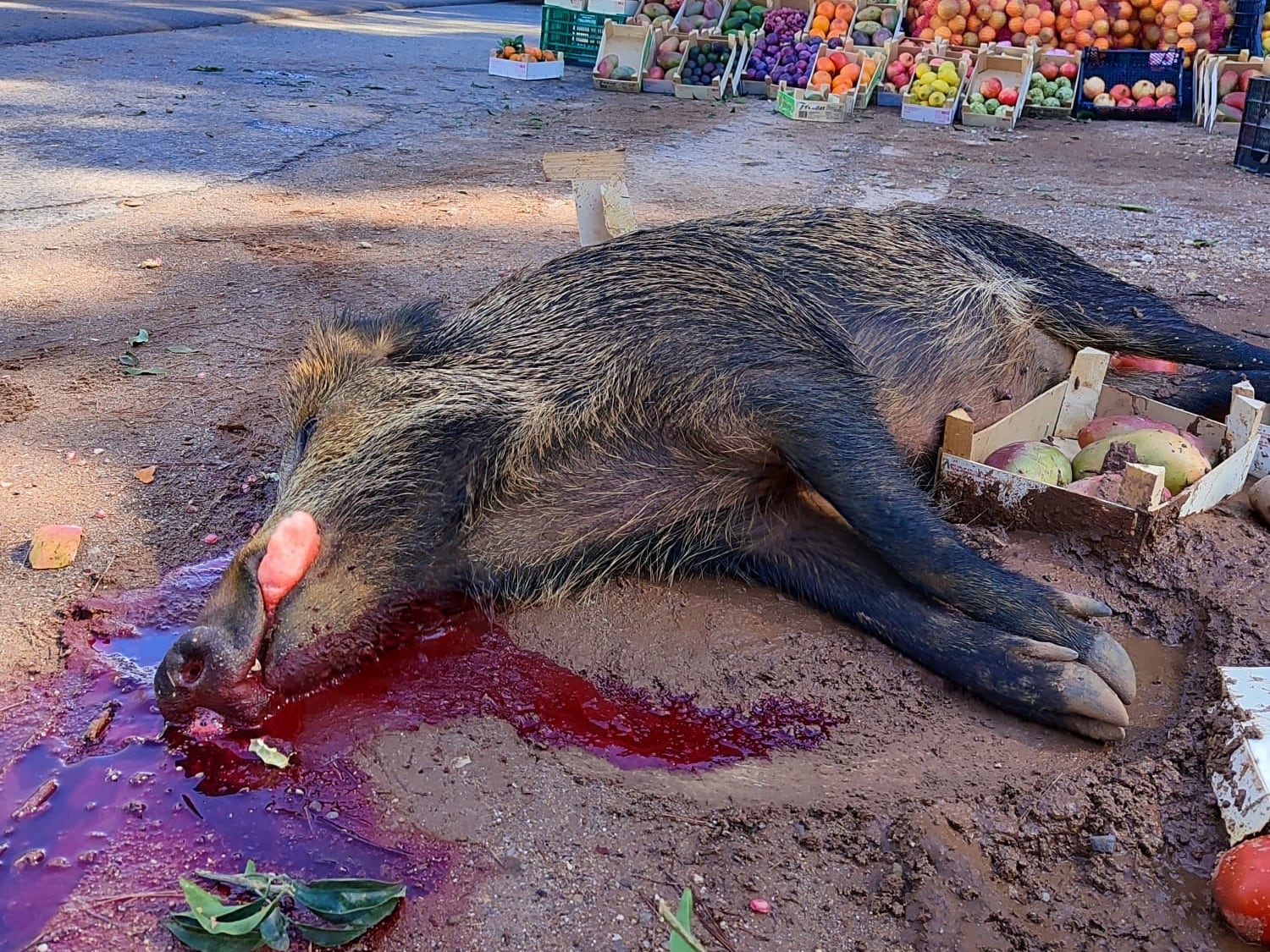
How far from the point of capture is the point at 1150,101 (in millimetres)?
10602

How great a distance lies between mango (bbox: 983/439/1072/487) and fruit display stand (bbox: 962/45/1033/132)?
25.2 feet

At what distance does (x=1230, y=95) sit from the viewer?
394 inches

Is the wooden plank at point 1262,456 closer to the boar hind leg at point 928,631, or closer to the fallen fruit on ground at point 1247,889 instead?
the boar hind leg at point 928,631

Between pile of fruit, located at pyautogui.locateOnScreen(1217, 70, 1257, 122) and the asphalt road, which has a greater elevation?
pile of fruit, located at pyautogui.locateOnScreen(1217, 70, 1257, 122)

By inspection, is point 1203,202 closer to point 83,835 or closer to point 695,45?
point 695,45

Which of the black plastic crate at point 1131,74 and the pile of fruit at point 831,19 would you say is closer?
the black plastic crate at point 1131,74

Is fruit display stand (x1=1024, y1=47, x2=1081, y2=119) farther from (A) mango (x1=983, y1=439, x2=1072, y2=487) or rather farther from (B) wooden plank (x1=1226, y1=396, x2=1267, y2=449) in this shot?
(A) mango (x1=983, y1=439, x2=1072, y2=487)

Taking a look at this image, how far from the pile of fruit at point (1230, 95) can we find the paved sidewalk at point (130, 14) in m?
12.6

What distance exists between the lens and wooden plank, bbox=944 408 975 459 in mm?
3307

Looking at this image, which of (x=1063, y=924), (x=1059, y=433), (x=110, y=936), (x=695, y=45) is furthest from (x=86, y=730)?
(x=695, y=45)

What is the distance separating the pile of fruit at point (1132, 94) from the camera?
10578 millimetres

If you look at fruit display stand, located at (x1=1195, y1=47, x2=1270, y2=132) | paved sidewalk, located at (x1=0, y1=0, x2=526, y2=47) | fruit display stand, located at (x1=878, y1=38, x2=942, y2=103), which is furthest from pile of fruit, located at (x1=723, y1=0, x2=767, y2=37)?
paved sidewalk, located at (x1=0, y1=0, x2=526, y2=47)

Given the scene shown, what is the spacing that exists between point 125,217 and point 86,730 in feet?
15.2

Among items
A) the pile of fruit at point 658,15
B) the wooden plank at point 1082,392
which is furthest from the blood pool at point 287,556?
the pile of fruit at point 658,15
